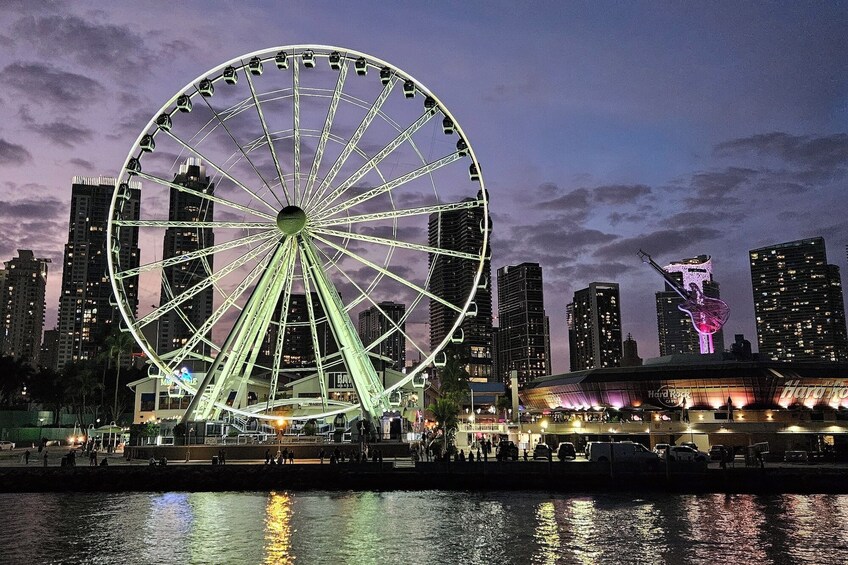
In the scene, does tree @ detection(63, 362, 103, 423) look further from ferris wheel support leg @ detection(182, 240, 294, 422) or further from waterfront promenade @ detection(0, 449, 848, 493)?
waterfront promenade @ detection(0, 449, 848, 493)

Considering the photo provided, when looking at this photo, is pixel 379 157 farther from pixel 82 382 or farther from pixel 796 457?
pixel 82 382

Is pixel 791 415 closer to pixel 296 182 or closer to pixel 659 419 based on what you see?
pixel 659 419

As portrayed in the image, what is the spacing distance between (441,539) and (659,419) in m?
63.1

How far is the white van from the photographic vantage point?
4879 cm

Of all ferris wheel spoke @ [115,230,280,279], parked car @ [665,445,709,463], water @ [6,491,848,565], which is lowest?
water @ [6,491,848,565]

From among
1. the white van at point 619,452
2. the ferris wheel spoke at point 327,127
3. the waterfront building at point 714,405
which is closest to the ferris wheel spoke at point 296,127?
the ferris wheel spoke at point 327,127

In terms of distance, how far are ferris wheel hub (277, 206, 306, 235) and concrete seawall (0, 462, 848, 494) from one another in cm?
1604

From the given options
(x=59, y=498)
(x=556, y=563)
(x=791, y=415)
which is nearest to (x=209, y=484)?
(x=59, y=498)

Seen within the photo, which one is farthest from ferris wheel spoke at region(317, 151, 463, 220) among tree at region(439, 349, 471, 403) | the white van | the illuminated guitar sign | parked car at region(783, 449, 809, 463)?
the illuminated guitar sign

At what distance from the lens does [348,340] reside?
54.8 metres

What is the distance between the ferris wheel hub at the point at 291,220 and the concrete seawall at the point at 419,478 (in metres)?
16.0

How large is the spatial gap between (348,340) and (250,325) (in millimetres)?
7381

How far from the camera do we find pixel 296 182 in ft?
165

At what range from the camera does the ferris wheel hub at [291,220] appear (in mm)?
49844
